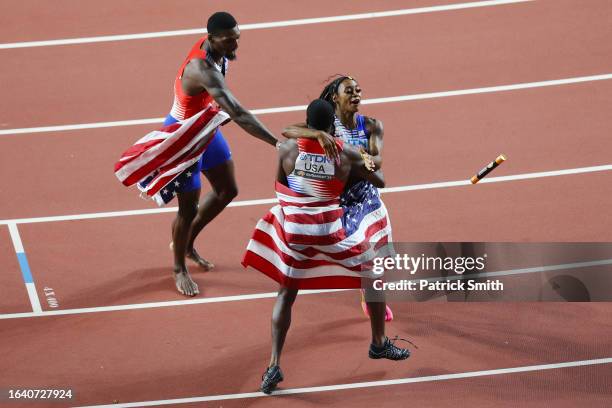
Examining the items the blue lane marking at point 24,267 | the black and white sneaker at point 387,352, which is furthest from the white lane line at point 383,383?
the blue lane marking at point 24,267

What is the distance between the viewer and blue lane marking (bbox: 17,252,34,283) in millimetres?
8375

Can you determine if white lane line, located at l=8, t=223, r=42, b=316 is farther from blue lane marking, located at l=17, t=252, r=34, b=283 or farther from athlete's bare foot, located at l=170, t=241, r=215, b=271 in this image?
athlete's bare foot, located at l=170, t=241, r=215, b=271

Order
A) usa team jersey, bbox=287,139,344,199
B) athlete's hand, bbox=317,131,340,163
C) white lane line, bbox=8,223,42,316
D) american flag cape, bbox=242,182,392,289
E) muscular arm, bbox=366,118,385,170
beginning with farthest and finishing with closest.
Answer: white lane line, bbox=8,223,42,316
muscular arm, bbox=366,118,385,170
american flag cape, bbox=242,182,392,289
usa team jersey, bbox=287,139,344,199
athlete's hand, bbox=317,131,340,163

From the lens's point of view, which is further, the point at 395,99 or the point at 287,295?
the point at 395,99

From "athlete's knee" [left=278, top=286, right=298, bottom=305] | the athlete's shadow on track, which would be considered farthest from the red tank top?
"athlete's knee" [left=278, top=286, right=298, bottom=305]

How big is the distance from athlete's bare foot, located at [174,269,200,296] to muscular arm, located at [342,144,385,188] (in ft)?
6.42

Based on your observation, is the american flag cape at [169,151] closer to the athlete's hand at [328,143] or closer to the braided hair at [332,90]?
the braided hair at [332,90]

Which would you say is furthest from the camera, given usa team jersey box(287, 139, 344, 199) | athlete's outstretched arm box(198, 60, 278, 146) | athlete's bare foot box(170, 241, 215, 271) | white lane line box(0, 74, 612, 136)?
white lane line box(0, 74, 612, 136)

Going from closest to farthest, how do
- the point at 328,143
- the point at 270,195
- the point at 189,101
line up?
the point at 328,143 → the point at 189,101 → the point at 270,195

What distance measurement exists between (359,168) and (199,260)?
222 centimetres

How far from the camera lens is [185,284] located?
8195mm

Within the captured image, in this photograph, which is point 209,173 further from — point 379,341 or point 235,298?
point 379,341

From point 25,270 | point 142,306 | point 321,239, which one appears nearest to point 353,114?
point 321,239

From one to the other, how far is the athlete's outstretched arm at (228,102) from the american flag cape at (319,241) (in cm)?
64
